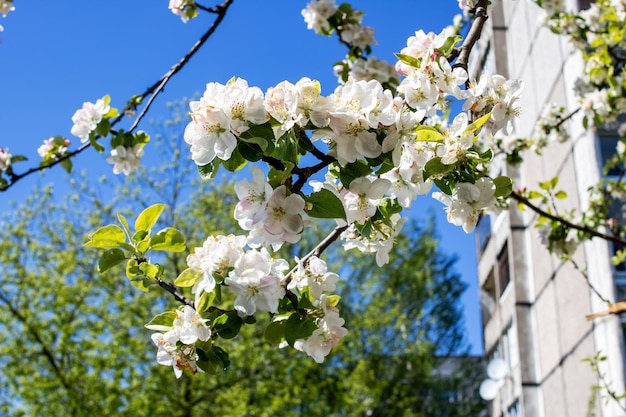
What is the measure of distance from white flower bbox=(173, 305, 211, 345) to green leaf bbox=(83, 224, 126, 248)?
0.77ft

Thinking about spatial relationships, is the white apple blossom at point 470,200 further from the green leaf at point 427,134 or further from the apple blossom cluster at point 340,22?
the apple blossom cluster at point 340,22

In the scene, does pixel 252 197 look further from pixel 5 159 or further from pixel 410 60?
pixel 5 159

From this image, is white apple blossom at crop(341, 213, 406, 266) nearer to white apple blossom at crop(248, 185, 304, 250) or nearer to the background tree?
white apple blossom at crop(248, 185, 304, 250)

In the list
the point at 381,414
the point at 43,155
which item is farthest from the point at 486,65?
the point at 43,155

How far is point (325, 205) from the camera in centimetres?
161

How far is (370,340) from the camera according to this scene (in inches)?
585

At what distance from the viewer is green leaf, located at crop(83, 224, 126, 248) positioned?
180cm

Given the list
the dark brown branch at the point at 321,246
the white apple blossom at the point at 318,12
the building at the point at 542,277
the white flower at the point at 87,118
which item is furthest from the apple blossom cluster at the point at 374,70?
the building at the point at 542,277

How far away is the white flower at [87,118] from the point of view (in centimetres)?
344

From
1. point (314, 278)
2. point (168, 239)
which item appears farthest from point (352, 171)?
point (168, 239)

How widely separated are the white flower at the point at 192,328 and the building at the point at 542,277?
22.0ft

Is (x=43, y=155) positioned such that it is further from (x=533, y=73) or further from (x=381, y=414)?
(x=381, y=414)

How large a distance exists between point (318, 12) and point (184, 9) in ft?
2.38

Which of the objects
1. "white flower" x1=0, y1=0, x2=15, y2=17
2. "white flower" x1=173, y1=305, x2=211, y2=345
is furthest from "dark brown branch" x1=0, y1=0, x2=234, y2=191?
"white flower" x1=173, y1=305, x2=211, y2=345
